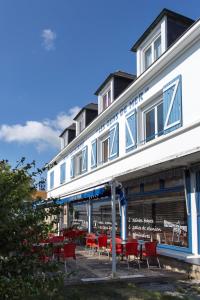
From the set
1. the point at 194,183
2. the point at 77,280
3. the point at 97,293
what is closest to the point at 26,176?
the point at 97,293

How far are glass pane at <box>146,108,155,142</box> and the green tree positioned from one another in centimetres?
937

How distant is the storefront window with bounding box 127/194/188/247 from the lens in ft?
41.0

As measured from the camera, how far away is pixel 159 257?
1307 centimetres

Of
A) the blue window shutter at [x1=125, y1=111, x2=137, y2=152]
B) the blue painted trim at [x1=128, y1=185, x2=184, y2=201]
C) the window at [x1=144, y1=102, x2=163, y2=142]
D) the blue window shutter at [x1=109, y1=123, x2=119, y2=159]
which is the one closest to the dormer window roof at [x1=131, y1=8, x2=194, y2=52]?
the window at [x1=144, y1=102, x2=163, y2=142]

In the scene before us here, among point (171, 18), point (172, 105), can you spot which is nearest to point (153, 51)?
point (171, 18)

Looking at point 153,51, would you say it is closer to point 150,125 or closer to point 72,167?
point 150,125

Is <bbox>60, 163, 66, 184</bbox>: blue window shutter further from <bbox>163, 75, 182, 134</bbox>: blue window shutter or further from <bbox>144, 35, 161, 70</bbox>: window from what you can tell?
<bbox>163, 75, 182, 134</bbox>: blue window shutter

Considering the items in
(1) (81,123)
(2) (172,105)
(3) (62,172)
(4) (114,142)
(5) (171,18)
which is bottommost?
(4) (114,142)

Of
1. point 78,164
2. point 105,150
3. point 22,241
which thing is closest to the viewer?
point 22,241

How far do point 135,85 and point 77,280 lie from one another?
726cm

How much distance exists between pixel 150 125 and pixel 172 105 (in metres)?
2.38

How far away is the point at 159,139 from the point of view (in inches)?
493

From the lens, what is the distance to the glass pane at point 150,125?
14.0 metres

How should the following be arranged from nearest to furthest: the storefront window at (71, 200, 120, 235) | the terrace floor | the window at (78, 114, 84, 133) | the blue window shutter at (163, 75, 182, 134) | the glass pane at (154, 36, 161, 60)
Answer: the terrace floor → the blue window shutter at (163, 75, 182, 134) → the glass pane at (154, 36, 161, 60) → the storefront window at (71, 200, 120, 235) → the window at (78, 114, 84, 133)
